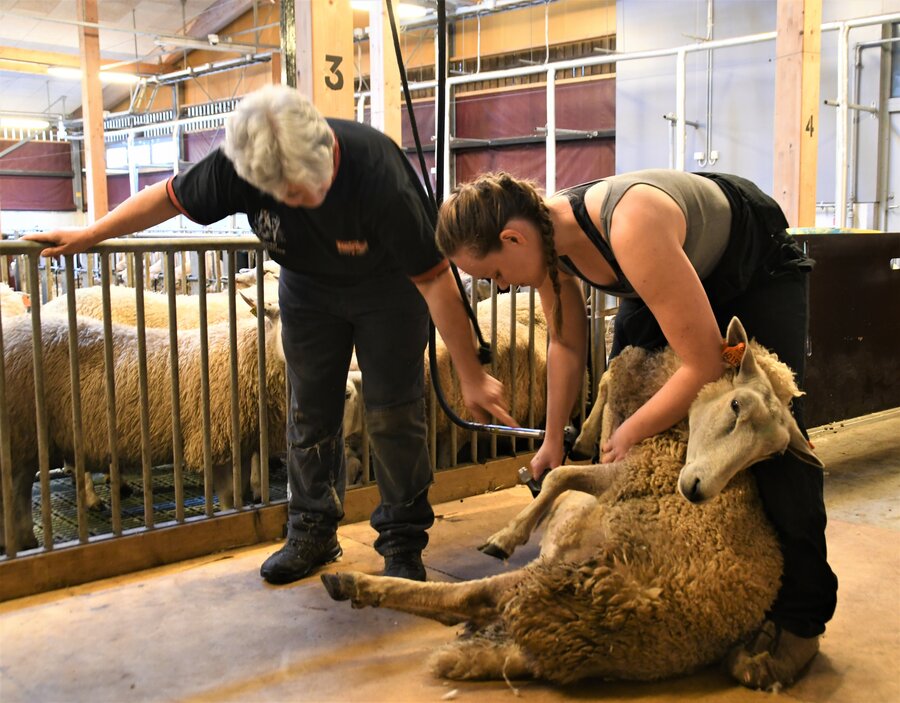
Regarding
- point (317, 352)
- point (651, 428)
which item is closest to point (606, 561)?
point (651, 428)

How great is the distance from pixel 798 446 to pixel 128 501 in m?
3.62

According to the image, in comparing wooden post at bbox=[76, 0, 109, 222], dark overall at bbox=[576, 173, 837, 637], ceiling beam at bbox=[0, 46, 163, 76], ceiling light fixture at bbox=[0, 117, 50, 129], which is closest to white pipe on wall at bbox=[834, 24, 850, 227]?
dark overall at bbox=[576, 173, 837, 637]

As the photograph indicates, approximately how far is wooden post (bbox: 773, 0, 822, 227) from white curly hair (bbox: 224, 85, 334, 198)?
361 cm

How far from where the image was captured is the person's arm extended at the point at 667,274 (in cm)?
223

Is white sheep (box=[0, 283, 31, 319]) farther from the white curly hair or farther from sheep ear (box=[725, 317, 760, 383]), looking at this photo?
sheep ear (box=[725, 317, 760, 383])

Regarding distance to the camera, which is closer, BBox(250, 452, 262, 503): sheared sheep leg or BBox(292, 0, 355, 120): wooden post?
BBox(292, 0, 355, 120): wooden post

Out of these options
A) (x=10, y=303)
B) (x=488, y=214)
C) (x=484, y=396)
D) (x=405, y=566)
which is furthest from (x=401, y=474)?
(x=10, y=303)

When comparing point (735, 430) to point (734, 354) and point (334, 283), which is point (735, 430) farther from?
point (334, 283)

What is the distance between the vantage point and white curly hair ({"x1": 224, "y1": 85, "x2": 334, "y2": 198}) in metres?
2.51

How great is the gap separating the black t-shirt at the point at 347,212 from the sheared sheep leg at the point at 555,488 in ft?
2.41

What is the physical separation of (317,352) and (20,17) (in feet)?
49.6

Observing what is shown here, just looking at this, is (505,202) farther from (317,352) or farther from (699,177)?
(317,352)

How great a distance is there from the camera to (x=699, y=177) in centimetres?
254

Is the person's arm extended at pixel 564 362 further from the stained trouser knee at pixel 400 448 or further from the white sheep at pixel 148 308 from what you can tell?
the white sheep at pixel 148 308
